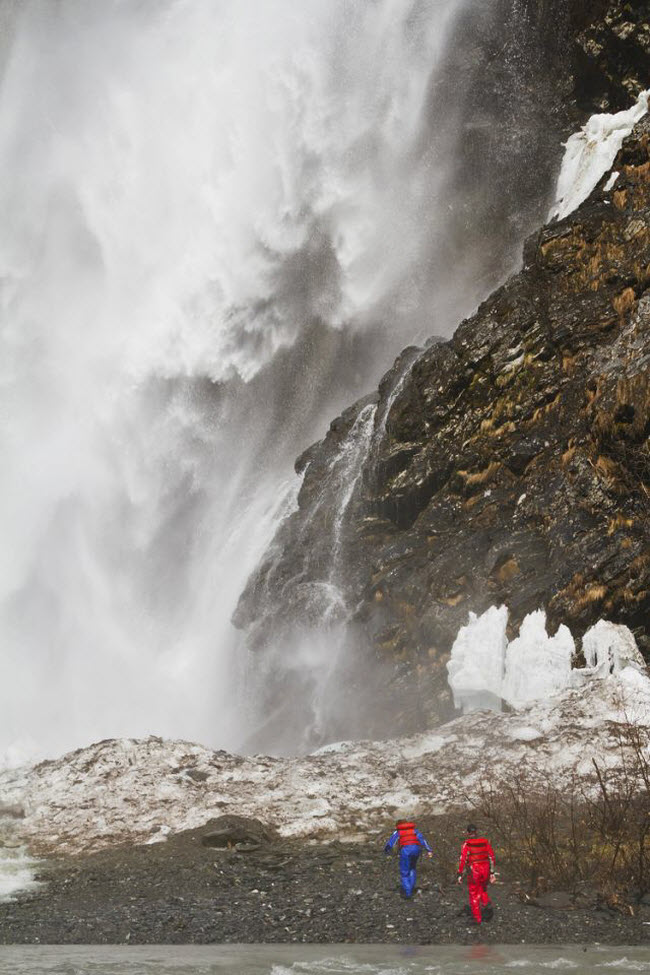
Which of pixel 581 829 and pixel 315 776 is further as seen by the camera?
pixel 315 776

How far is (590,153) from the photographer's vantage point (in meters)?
28.1

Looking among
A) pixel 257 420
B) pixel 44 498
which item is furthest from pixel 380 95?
pixel 44 498

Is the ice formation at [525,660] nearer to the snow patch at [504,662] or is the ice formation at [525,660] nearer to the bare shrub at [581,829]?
the snow patch at [504,662]

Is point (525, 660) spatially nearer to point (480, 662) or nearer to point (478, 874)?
point (480, 662)

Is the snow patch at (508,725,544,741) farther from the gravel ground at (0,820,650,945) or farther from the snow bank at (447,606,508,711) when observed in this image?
the gravel ground at (0,820,650,945)

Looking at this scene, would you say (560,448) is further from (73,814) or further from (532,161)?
(532,161)

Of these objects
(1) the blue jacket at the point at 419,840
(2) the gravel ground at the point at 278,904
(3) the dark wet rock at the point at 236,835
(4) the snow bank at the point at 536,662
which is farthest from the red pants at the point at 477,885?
(4) the snow bank at the point at 536,662

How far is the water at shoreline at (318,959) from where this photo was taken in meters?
7.32

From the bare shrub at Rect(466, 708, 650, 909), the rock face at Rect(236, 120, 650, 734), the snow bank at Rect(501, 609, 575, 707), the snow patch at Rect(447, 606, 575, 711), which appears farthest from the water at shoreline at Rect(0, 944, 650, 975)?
the rock face at Rect(236, 120, 650, 734)

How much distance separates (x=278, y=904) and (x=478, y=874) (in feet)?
7.52

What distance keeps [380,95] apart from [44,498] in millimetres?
21345

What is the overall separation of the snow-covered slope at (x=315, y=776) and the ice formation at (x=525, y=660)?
0.80 m

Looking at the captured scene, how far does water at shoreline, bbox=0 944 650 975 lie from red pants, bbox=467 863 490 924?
2.14 ft

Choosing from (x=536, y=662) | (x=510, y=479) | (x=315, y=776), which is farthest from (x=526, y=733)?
(x=510, y=479)
